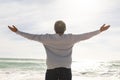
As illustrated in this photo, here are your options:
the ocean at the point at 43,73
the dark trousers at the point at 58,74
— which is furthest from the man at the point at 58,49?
the ocean at the point at 43,73

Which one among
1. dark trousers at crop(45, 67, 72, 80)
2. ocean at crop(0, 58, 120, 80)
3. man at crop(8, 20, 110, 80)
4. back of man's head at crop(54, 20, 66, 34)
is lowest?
dark trousers at crop(45, 67, 72, 80)

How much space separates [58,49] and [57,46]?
0.04m

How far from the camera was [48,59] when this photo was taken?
4.51 m

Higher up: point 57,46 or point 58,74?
point 57,46

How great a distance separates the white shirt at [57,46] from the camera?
176 inches

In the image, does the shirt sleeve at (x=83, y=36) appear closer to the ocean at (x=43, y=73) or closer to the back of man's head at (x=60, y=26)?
the back of man's head at (x=60, y=26)

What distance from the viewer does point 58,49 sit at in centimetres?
452

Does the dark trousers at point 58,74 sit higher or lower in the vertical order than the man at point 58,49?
lower

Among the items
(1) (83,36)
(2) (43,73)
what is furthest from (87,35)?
(2) (43,73)

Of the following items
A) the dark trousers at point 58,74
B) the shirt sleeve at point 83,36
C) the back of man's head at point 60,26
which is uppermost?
the back of man's head at point 60,26

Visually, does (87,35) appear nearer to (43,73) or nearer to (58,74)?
(58,74)

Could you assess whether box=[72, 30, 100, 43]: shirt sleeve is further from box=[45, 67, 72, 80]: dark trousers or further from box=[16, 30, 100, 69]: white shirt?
box=[45, 67, 72, 80]: dark trousers

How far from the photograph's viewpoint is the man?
4477 mm

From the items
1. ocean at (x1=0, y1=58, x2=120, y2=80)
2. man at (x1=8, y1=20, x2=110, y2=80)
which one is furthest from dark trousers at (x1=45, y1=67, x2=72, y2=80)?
Result: ocean at (x1=0, y1=58, x2=120, y2=80)
